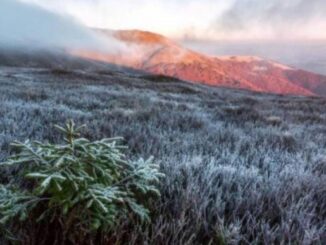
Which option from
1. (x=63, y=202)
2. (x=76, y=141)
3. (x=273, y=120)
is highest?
(x=76, y=141)

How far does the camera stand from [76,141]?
1582mm

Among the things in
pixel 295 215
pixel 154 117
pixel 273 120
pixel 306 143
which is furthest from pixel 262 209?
pixel 273 120

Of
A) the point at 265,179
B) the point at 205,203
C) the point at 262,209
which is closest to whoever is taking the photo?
the point at 205,203

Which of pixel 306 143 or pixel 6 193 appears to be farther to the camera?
pixel 306 143

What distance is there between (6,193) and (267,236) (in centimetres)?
118

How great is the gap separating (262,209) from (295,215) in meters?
0.19

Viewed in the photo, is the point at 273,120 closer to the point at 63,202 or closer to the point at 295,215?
the point at 295,215

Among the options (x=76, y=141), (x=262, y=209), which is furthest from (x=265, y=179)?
(x=76, y=141)

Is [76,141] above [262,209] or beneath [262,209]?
above

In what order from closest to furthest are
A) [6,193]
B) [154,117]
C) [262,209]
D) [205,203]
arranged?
[6,193], [205,203], [262,209], [154,117]

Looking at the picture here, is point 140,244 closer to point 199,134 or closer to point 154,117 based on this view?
point 199,134

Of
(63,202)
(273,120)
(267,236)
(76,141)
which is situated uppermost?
(76,141)

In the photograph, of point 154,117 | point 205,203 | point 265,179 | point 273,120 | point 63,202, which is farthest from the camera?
point 273,120

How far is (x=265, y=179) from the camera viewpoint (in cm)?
251
